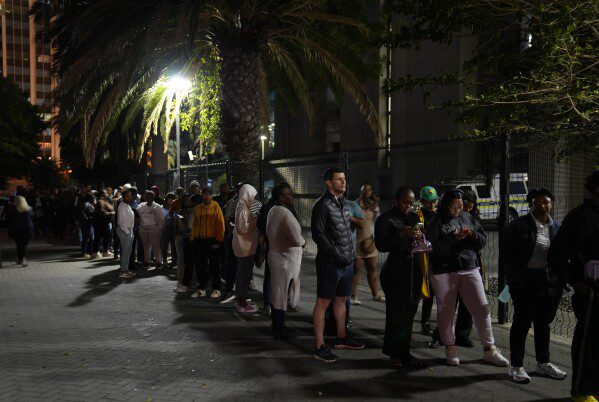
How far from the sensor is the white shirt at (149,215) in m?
12.0

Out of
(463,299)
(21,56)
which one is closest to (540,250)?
(463,299)

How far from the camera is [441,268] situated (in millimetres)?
5336

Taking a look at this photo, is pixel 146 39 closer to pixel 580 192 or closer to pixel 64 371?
pixel 64 371

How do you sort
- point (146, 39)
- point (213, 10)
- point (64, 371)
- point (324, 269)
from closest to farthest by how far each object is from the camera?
point (64, 371) → point (324, 269) → point (146, 39) → point (213, 10)

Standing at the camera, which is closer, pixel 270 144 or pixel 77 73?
pixel 77 73

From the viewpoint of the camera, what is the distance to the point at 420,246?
5.20 meters

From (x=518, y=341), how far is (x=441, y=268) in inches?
36.1

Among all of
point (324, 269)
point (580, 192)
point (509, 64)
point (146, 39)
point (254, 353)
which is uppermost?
point (146, 39)

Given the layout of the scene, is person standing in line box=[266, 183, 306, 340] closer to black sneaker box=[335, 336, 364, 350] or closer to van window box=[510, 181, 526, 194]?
black sneaker box=[335, 336, 364, 350]

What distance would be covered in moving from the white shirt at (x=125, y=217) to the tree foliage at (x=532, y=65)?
5.59 m

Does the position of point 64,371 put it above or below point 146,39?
below

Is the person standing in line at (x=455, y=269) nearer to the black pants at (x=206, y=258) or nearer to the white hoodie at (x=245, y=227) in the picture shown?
the white hoodie at (x=245, y=227)

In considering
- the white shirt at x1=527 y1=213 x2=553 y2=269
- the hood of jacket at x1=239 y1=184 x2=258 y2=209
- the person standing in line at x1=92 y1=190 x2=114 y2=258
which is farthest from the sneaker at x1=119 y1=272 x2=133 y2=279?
the white shirt at x1=527 y1=213 x2=553 y2=269

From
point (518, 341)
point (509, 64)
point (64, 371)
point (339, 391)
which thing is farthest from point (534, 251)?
point (509, 64)
